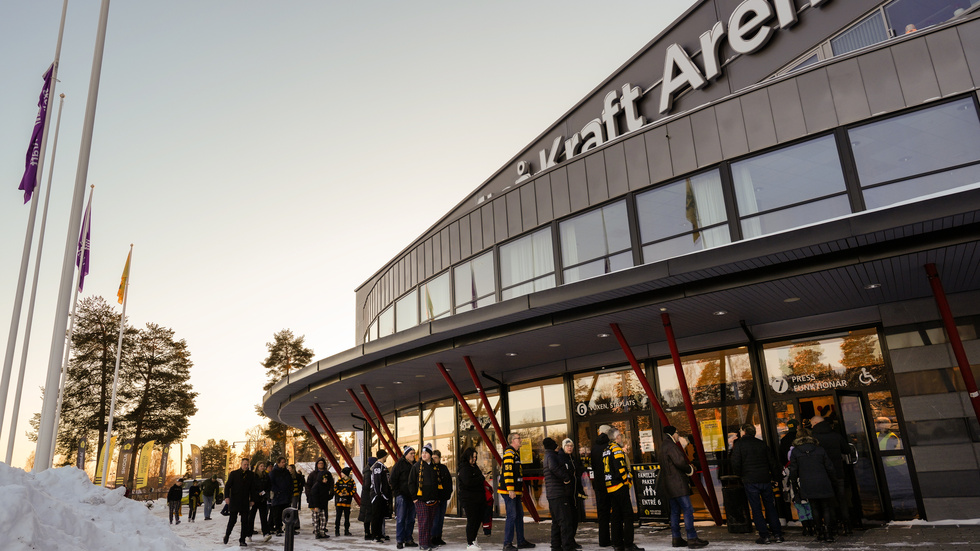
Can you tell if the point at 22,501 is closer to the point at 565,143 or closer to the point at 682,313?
the point at 682,313

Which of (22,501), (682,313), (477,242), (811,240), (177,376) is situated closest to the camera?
(22,501)

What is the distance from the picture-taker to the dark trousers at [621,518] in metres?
8.73

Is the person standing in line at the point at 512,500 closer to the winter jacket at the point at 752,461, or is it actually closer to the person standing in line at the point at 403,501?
the person standing in line at the point at 403,501

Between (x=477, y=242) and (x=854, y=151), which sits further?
(x=477, y=242)

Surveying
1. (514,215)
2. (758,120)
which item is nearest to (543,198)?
(514,215)

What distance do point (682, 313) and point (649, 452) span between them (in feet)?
12.4

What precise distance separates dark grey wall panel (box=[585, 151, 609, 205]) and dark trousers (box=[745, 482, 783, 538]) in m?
6.22

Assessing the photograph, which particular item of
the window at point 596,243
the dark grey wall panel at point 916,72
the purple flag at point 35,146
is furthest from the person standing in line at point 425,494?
the purple flag at point 35,146

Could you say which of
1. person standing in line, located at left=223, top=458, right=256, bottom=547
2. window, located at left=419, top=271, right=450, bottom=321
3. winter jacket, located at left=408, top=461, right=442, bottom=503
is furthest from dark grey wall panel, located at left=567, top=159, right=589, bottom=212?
person standing in line, located at left=223, top=458, right=256, bottom=547

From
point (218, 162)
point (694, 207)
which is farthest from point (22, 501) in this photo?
point (218, 162)

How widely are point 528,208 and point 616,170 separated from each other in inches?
106

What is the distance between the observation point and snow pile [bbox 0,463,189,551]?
207 inches

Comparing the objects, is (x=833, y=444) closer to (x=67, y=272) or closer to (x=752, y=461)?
(x=752, y=461)

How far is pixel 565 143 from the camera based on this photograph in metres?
18.8
